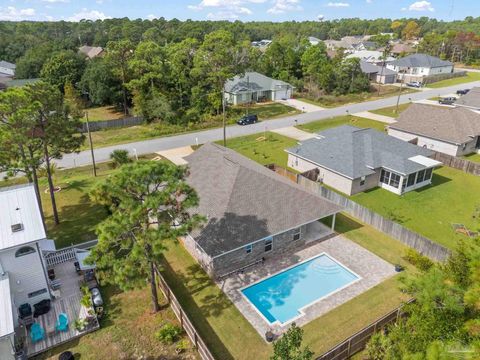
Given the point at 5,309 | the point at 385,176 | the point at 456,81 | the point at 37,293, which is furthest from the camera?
the point at 456,81

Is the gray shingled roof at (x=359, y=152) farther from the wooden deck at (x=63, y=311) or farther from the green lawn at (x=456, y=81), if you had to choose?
the green lawn at (x=456, y=81)

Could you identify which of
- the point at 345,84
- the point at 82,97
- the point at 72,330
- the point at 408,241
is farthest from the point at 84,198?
the point at 345,84

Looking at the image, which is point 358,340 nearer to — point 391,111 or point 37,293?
point 37,293

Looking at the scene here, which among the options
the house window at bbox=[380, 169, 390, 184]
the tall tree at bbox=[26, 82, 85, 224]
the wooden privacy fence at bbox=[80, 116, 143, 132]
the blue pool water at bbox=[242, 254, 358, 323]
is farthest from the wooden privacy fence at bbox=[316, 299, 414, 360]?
the wooden privacy fence at bbox=[80, 116, 143, 132]

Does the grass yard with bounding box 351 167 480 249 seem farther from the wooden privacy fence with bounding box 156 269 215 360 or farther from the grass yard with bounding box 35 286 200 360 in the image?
the grass yard with bounding box 35 286 200 360

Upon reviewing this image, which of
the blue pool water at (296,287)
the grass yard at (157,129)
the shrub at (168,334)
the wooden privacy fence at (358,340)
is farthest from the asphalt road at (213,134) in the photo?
the wooden privacy fence at (358,340)

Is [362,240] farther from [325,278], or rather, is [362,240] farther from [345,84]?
[345,84]

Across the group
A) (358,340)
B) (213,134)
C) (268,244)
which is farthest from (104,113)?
(358,340)
